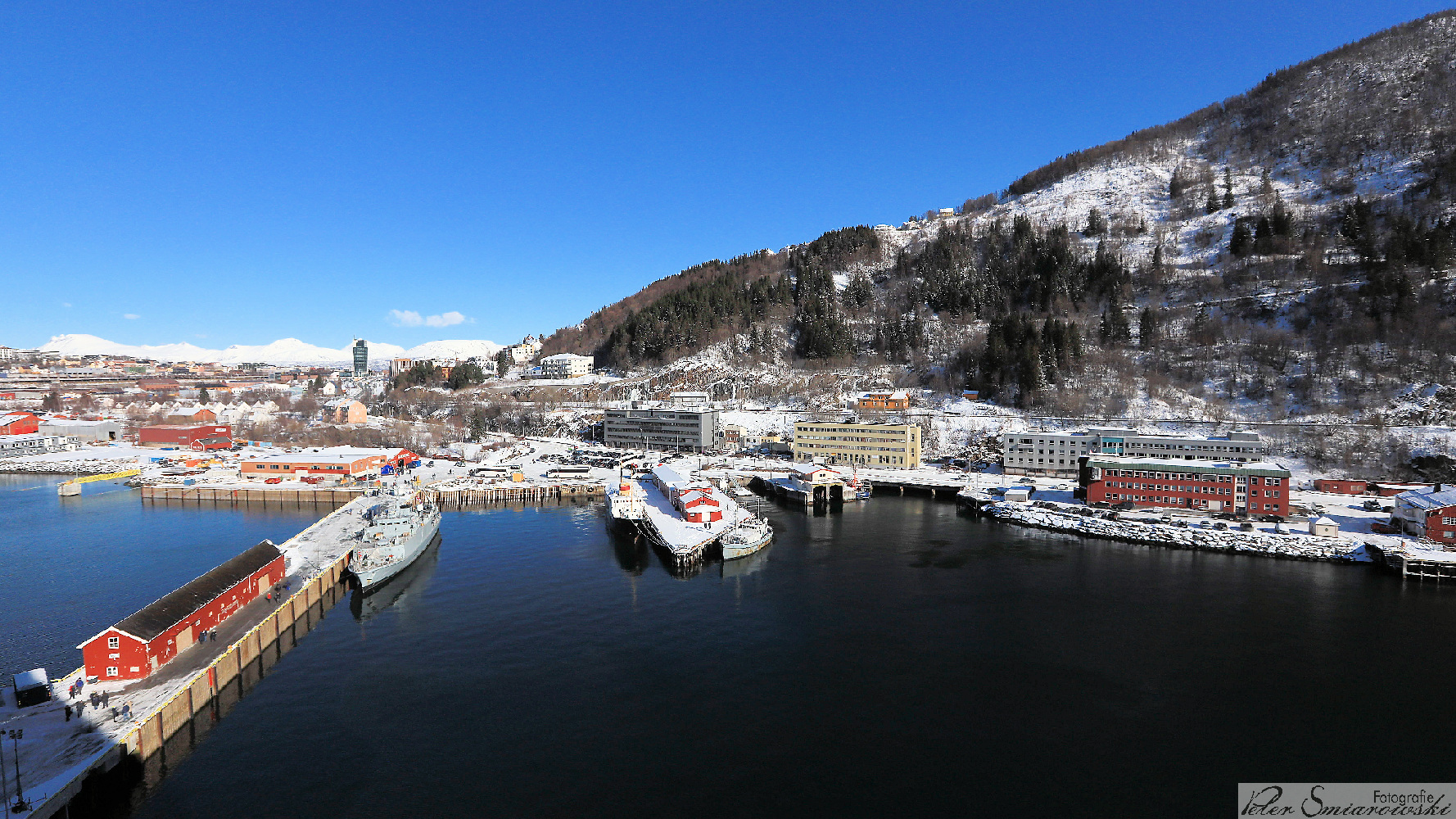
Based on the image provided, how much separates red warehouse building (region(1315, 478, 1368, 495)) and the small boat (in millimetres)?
34367

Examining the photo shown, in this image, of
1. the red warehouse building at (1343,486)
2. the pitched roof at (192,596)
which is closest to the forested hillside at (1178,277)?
the red warehouse building at (1343,486)

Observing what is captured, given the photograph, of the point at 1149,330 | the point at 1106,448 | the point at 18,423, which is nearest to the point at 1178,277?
the point at 1149,330

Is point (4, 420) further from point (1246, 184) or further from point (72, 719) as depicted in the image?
point (1246, 184)

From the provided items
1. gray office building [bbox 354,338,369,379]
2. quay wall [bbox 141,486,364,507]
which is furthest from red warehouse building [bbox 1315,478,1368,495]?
gray office building [bbox 354,338,369,379]

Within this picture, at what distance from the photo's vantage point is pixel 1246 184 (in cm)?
9775

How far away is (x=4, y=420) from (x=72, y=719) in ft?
253

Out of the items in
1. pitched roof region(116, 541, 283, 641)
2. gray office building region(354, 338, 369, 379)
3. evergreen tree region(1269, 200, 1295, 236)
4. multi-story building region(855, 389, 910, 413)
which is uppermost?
evergreen tree region(1269, 200, 1295, 236)

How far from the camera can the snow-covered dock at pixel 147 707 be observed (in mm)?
12867

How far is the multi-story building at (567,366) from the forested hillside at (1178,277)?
4.55 metres

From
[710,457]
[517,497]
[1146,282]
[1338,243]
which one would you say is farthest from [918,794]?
[1338,243]

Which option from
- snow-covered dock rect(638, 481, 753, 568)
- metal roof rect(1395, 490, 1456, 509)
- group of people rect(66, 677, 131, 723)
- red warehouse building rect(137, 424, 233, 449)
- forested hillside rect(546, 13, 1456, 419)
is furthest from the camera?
red warehouse building rect(137, 424, 233, 449)

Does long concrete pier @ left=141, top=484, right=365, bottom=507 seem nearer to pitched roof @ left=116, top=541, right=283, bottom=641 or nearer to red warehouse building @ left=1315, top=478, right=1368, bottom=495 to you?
pitched roof @ left=116, top=541, right=283, bottom=641

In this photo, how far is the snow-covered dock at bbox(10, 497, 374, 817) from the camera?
12867 millimetres

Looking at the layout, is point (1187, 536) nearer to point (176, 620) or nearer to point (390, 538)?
point (390, 538)
